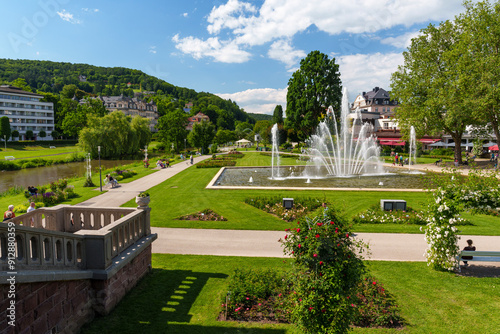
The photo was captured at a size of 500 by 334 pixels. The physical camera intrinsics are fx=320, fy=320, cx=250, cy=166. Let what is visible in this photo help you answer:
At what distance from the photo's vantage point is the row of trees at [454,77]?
1371 inches

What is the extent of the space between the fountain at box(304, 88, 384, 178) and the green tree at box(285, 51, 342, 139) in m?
1.76

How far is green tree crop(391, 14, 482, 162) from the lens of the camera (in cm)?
3638

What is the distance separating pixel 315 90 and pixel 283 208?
44.3 metres

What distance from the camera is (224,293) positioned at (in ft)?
26.0

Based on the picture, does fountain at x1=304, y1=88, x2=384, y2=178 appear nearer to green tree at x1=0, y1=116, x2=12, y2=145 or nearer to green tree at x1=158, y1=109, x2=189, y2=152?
green tree at x1=158, y1=109, x2=189, y2=152

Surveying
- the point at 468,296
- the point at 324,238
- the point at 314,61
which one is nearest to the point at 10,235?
the point at 324,238

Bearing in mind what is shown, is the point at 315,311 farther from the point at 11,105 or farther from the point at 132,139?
the point at 11,105

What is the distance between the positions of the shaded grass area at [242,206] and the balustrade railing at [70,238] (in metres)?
5.44

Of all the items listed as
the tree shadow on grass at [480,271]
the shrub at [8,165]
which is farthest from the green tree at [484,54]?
the shrub at [8,165]

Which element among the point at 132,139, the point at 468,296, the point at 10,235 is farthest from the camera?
the point at 132,139

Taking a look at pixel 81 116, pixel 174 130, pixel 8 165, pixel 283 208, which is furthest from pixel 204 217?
pixel 81 116

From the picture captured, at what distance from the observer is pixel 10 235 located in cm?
462

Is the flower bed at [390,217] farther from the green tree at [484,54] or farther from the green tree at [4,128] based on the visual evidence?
the green tree at [4,128]

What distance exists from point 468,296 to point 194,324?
22.2ft
